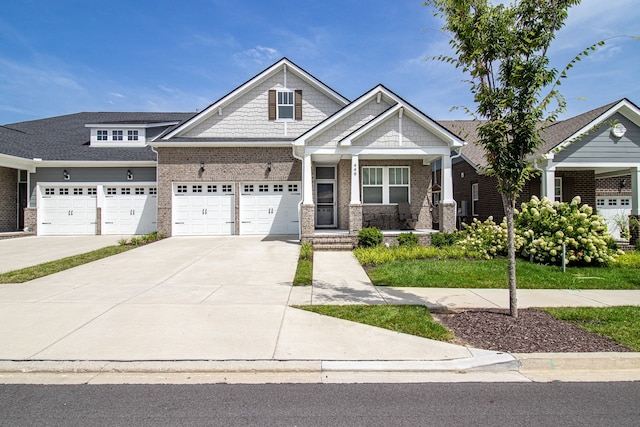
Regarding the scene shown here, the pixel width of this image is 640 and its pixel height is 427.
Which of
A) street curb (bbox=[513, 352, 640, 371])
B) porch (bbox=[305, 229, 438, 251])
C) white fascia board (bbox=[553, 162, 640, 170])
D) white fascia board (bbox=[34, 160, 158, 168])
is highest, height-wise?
white fascia board (bbox=[34, 160, 158, 168])

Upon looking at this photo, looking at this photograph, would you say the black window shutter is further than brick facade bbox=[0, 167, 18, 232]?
Yes

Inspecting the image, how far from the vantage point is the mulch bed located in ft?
14.8

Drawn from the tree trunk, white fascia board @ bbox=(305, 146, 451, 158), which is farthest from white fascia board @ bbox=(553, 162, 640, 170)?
the tree trunk

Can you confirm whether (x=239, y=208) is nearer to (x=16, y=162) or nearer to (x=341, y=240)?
(x=341, y=240)

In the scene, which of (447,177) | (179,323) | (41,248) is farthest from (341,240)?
(41,248)

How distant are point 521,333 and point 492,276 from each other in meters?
3.77

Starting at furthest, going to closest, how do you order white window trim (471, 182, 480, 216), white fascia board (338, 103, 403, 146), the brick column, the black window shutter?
white window trim (471, 182, 480, 216) < the black window shutter < the brick column < white fascia board (338, 103, 403, 146)

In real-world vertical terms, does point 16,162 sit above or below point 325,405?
above

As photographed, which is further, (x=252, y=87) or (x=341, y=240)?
(x=252, y=87)

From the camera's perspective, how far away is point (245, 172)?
1645cm

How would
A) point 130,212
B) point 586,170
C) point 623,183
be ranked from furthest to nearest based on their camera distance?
point 130,212 < point 623,183 < point 586,170

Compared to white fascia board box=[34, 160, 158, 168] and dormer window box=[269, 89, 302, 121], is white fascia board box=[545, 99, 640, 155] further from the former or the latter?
white fascia board box=[34, 160, 158, 168]

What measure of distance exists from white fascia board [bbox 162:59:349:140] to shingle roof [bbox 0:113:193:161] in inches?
119

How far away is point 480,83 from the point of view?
18.2 ft
